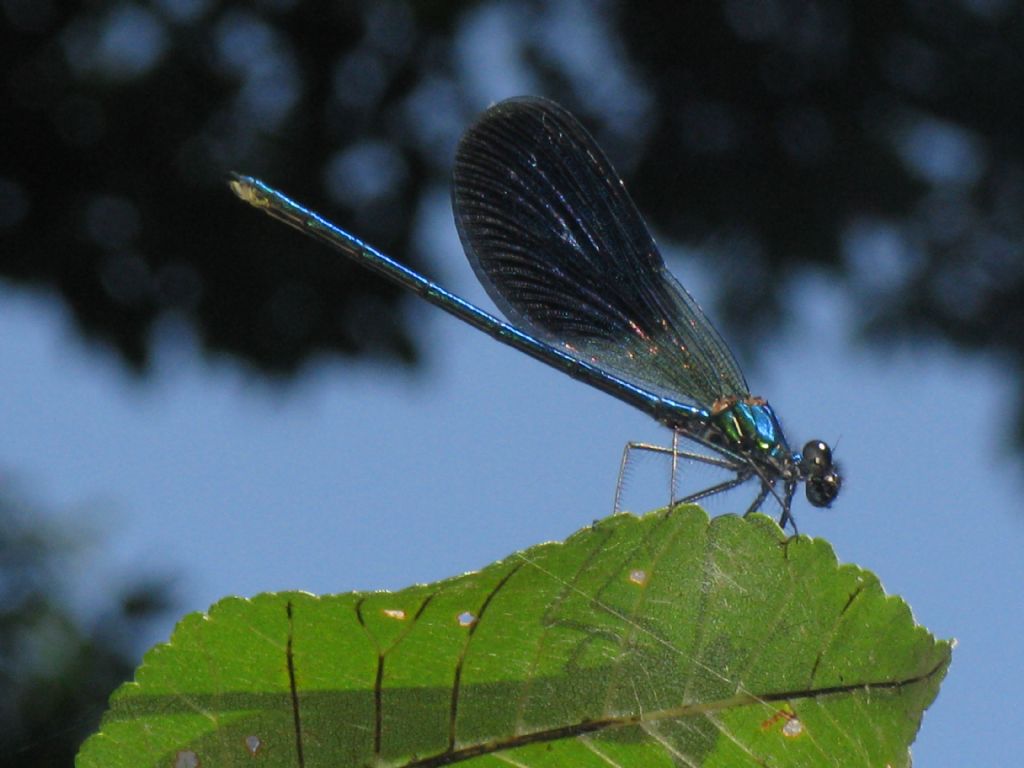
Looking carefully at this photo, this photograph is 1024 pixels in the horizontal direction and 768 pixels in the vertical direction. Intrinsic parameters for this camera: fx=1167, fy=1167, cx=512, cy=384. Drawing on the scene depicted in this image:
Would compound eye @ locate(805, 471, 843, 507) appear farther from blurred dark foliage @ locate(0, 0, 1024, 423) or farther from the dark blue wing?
blurred dark foliage @ locate(0, 0, 1024, 423)

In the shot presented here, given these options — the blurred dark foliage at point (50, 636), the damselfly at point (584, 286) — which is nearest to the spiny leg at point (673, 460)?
the damselfly at point (584, 286)

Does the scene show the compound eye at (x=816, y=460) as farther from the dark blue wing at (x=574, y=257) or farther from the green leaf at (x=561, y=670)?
the green leaf at (x=561, y=670)

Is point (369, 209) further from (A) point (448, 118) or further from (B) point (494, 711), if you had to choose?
(B) point (494, 711)

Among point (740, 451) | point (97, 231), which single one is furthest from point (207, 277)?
point (740, 451)

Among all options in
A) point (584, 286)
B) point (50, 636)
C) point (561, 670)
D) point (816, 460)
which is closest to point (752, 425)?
point (816, 460)

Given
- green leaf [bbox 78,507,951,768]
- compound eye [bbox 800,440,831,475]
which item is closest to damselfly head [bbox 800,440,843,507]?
compound eye [bbox 800,440,831,475]

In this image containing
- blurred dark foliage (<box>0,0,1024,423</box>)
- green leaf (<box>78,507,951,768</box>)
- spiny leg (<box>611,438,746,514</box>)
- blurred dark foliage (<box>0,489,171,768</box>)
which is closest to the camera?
green leaf (<box>78,507,951,768</box>)

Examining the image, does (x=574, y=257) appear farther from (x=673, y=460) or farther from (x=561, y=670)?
(x=561, y=670)
